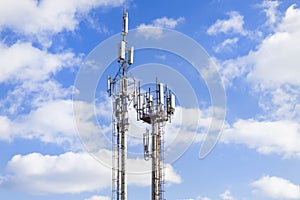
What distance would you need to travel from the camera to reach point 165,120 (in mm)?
46875

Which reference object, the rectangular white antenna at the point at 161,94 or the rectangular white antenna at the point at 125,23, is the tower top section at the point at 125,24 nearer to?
the rectangular white antenna at the point at 125,23

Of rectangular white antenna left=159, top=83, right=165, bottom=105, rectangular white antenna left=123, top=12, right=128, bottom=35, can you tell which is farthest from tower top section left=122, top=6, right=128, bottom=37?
rectangular white antenna left=159, top=83, right=165, bottom=105

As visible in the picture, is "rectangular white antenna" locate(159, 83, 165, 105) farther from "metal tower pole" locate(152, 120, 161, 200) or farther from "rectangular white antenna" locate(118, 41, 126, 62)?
"rectangular white antenna" locate(118, 41, 126, 62)

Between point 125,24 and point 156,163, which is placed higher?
point 125,24

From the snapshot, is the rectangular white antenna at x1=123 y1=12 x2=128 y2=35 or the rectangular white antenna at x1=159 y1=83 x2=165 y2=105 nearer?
the rectangular white antenna at x1=123 y1=12 x2=128 y2=35

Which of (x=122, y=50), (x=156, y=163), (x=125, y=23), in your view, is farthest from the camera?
(x=156, y=163)

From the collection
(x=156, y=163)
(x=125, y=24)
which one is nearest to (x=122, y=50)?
(x=125, y=24)

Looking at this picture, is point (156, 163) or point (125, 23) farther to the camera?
point (156, 163)

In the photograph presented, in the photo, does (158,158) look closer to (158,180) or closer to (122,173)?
(158,180)

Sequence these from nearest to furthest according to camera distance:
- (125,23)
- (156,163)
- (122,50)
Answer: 1. (122,50)
2. (125,23)
3. (156,163)

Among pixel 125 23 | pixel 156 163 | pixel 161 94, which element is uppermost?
pixel 125 23

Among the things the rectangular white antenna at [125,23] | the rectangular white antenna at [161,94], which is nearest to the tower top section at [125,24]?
the rectangular white antenna at [125,23]

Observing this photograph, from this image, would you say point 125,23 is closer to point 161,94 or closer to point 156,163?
point 161,94

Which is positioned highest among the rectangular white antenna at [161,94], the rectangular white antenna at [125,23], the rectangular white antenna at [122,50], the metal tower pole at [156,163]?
the rectangular white antenna at [125,23]
